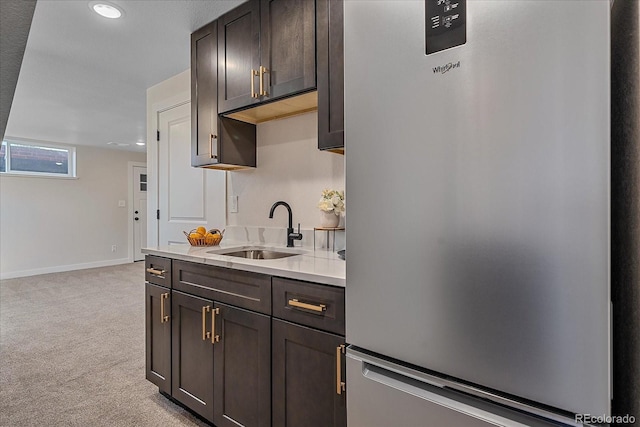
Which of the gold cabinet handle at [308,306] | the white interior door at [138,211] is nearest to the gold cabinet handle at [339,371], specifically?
the gold cabinet handle at [308,306]

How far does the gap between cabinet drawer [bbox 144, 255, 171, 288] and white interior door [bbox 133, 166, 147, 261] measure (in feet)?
19.8

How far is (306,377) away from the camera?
1.31 m

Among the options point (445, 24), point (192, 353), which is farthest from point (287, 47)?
point (192, 353)

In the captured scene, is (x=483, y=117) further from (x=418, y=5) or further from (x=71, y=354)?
(x=71, y=354)

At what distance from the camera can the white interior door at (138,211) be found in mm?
7438

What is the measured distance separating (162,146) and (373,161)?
9.46 ft

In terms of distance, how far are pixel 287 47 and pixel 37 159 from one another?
261 inches

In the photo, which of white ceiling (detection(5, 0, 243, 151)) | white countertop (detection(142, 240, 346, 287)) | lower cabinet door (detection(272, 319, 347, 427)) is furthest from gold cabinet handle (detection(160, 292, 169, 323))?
white ceiling (detection(5, 0, 243, 151))

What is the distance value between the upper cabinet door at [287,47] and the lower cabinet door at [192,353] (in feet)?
3.90

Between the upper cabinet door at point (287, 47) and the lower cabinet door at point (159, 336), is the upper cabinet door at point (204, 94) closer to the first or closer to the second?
the upper cabinet door at point (287, 47)

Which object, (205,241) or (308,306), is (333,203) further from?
(205,241)

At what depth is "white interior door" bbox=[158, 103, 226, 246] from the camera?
2.78 metres

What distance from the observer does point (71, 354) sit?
110 inches

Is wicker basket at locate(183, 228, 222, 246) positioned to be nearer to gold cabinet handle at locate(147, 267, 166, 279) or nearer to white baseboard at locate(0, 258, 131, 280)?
gold cabinet handle at locate(147, 267, 166, 279)
